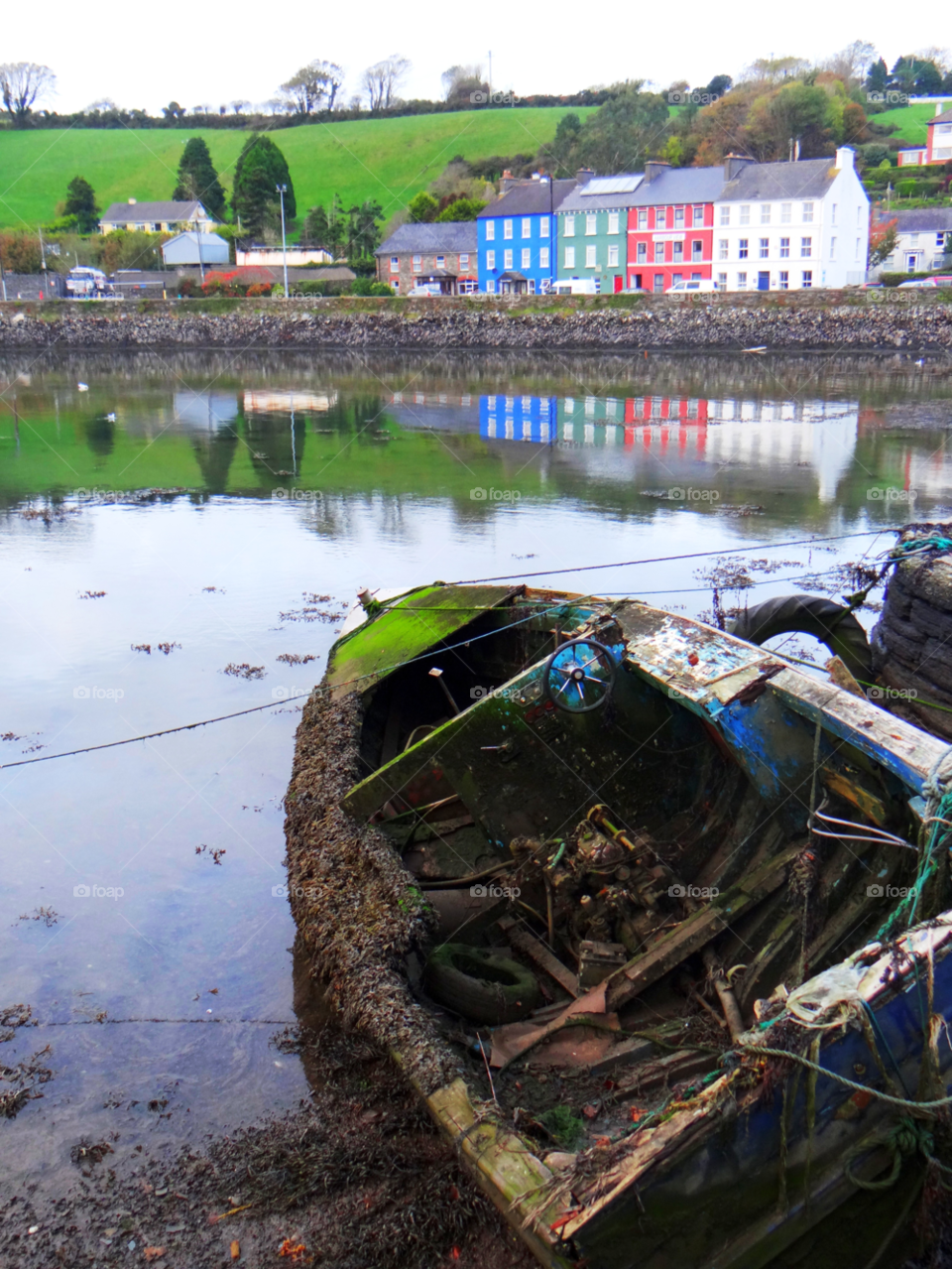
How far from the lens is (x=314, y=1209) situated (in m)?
5.22

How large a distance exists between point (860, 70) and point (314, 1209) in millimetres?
126392

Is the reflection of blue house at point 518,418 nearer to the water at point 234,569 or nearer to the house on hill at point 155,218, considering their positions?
the water at point 234,569

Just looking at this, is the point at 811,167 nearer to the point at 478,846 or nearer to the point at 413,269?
the point at 413,269

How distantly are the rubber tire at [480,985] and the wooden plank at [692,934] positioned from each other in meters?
0.56

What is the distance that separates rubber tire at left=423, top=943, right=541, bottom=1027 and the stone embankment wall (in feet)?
161

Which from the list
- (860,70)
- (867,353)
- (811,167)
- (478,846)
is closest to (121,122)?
(860,70)

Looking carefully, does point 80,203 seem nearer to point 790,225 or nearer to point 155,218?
point 155,218

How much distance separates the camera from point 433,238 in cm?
7562

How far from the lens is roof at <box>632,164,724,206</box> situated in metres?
61.9

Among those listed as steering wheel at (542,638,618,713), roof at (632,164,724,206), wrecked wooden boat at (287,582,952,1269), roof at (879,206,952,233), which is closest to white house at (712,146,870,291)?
roof at (632,164,724,206)

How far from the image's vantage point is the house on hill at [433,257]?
7462 cm

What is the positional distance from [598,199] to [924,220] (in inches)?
863

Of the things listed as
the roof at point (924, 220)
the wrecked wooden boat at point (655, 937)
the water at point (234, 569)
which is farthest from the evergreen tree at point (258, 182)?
the wrecked wooden boat at point (655, 937)

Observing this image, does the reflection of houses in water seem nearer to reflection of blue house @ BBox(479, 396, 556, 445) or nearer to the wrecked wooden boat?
reflection of blue house @ BBox(479, 396, 556, 445)
